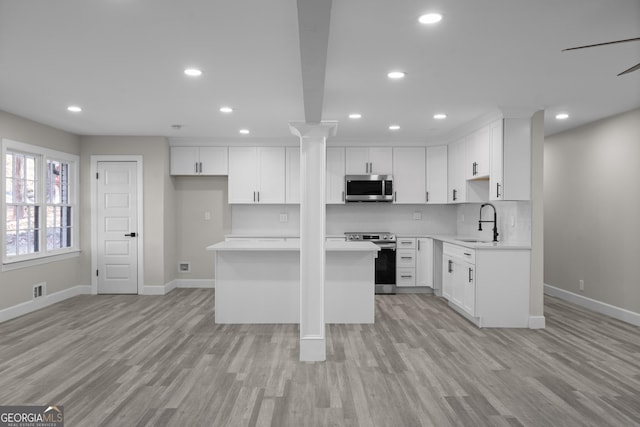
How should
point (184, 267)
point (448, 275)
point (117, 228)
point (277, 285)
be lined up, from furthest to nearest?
1. point (184, 267)
2. point (117, 228)
3. point (448, 275)
4. point (277, 285)

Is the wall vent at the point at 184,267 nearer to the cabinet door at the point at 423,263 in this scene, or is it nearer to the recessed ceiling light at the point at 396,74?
the cabinet door at the point at 423,263

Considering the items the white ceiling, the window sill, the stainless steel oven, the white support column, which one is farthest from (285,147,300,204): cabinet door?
the window sill

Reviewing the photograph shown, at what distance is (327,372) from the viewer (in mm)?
3268

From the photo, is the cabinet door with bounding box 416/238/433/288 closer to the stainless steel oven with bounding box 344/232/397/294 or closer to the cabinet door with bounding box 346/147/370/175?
the stainless steel oven with bounding box 344/232/397/294

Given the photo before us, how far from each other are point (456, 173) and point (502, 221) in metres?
1.08

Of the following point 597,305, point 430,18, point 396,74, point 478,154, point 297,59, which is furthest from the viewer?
point 478,154

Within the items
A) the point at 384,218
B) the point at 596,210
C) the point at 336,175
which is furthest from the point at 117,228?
the point at 596,210

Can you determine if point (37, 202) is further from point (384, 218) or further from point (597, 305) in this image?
point (597, 305)

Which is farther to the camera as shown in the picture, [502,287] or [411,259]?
[411,259]

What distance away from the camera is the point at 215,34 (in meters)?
2.64

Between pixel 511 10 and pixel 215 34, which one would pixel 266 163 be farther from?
pixel 511 10

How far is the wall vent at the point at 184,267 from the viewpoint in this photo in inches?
269

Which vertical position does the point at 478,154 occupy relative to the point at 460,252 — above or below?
above

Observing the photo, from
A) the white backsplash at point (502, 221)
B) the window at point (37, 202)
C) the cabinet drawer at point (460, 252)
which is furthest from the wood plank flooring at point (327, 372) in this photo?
the white backsplash at point (502, 221)
